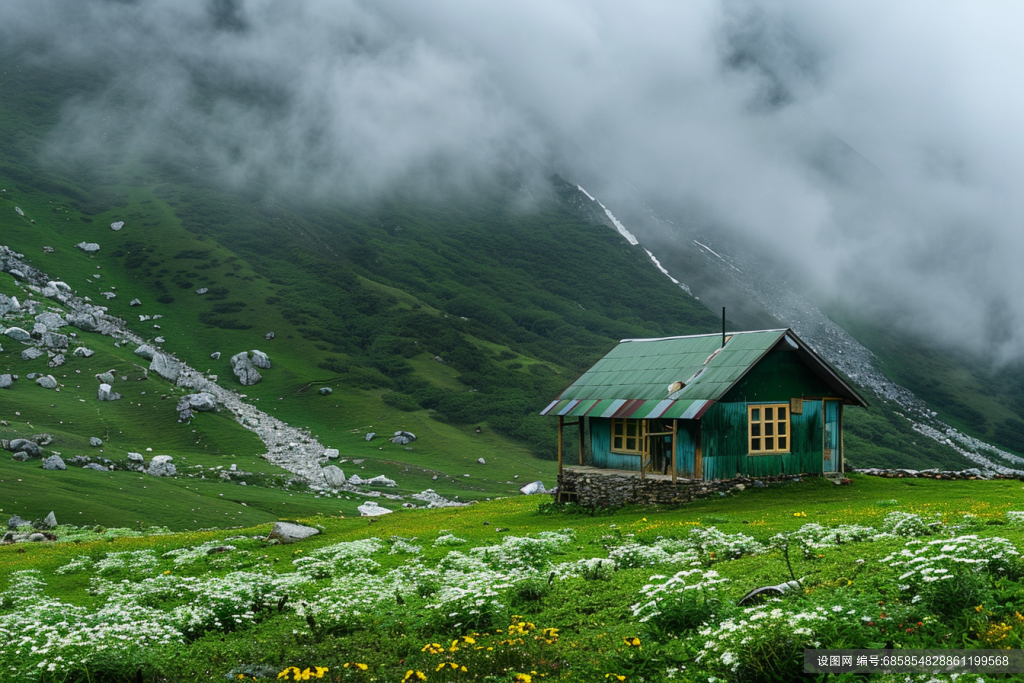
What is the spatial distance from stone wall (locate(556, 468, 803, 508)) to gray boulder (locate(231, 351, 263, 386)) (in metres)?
113

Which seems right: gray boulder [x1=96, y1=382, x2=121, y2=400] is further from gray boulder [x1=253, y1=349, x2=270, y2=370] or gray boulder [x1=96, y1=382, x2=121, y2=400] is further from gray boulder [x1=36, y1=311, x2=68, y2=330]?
gray boulder [x1=253, y1=349, x2=270, y2=370]

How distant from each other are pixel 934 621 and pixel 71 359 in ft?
457

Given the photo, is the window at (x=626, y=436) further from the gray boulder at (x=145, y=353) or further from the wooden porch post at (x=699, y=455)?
the gray boulder at (x=145, y=353)

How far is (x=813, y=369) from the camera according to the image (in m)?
43.2

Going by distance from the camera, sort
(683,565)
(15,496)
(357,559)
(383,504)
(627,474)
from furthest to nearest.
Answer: (383,504)
(15,496)
(627,474)
(357,559)
(683,565)

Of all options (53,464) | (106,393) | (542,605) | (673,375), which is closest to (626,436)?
(673,375)

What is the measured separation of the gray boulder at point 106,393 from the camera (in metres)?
113

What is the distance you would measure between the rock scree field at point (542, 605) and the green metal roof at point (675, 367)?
12772mm

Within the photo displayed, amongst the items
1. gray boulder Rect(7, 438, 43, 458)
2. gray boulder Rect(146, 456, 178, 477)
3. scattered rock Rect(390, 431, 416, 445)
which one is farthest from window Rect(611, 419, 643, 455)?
scattered rock Rect(390, 431, 416, 445)

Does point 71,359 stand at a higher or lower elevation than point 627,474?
higher

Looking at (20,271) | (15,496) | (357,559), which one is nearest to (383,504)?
(15,496)

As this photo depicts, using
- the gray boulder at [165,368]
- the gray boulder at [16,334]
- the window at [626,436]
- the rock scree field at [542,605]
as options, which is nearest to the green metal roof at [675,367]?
the window at [626,436]

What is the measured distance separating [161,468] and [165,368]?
180 feet

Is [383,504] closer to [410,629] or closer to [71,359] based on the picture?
[410,629]
